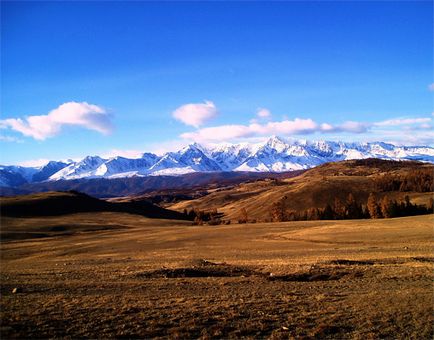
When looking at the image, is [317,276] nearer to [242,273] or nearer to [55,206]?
[242,273]

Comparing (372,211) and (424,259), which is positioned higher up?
(424,259)

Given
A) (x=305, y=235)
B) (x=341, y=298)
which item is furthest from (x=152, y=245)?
(x=341, y=298)

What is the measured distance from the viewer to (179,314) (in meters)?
17.4

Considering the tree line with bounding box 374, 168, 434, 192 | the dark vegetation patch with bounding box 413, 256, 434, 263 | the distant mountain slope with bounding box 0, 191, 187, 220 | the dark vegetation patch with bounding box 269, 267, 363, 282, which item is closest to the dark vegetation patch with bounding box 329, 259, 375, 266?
the dark vegetation patch with bounding box 269, 267, 363, 282

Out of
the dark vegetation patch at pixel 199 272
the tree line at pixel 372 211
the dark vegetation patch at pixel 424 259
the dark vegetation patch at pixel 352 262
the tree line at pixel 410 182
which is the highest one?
the tree line at pixel 410 182

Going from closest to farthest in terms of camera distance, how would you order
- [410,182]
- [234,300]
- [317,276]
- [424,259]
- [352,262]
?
[234,300] → [317,276] → [352,262] → [424,259] → [410,182]

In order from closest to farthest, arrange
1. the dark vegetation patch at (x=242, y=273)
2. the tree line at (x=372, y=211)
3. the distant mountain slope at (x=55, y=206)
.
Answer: the dark vegetation patch at (x=242, y=273) → the tree line at (x=372, y=211) → the distant mountain slope at (x=55, y=206)

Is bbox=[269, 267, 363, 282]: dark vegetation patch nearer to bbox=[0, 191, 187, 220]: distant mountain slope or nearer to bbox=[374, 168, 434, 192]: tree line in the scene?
bbox=[0, 191, 187, 220]: distant mountain slope

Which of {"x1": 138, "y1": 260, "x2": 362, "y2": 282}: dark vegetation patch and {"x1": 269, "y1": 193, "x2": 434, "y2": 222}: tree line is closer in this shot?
{"x1": 138, "y1": 260, "x2": 362, "y2": 282}: dark vegetation patch

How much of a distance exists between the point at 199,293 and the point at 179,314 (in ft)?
17.0

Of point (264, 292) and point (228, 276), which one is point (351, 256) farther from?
point (264, 292)

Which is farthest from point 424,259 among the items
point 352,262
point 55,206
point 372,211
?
point 55,206

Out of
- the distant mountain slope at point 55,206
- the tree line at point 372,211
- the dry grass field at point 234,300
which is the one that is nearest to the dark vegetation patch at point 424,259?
the dry grass field at point 234,300

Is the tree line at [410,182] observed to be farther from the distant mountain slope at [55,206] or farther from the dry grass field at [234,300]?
the dry grass field at [234,300]
